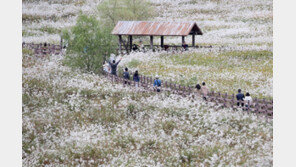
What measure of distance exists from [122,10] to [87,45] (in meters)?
16.4

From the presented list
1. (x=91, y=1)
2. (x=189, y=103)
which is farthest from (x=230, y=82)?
(x=91, y=1)

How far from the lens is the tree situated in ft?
87.3

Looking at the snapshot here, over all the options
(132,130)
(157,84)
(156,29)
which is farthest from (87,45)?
(132,130)

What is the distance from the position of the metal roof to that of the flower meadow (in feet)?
41.5

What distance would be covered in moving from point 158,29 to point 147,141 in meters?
20.2

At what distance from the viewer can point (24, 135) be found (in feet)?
54.0

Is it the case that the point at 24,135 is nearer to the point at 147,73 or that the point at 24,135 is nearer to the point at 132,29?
the point at 147,73

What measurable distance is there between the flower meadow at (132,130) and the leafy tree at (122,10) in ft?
68.2

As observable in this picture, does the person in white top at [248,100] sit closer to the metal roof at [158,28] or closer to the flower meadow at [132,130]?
the flower meadow at [132,130]

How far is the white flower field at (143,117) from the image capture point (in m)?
14.3

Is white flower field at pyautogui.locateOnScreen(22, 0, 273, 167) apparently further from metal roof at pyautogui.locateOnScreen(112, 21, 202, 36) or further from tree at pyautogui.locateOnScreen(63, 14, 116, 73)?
metal roof at pyautogui.locateOnScreen(112, 21, 202, 36)

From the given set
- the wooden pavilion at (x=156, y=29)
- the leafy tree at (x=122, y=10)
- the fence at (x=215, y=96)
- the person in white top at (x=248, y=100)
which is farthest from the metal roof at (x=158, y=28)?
the person in white top at (x=248, y=100)

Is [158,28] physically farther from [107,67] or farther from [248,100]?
[248,100]

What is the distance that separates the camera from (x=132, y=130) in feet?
55.9
